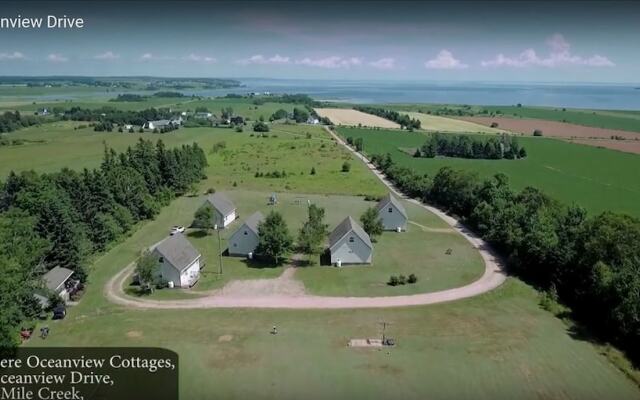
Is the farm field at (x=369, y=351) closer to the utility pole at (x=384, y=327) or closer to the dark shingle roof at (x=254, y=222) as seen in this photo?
the utility pole at (x=384, y=327)

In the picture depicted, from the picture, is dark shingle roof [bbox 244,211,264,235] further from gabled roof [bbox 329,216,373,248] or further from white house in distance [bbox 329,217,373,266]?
white house in distance [bbox 329,217,373,266]

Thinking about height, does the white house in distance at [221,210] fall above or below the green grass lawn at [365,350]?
above

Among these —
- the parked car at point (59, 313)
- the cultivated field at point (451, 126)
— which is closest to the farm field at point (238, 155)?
the cultivated field at point (451, 126)

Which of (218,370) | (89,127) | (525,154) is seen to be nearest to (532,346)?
(218,370)

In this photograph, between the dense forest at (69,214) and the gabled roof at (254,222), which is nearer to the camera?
the dense forest at (69,214)

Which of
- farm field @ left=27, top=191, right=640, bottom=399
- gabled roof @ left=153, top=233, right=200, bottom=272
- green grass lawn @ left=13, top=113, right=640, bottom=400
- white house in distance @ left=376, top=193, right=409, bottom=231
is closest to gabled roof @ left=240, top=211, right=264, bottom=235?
green grass lawn @ left=13, top=113, right=640, bottom=400

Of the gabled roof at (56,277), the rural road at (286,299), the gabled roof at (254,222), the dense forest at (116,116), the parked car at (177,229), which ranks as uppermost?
the dense forest at (116,116)

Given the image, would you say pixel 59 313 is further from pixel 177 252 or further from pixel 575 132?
pixel 575 132
